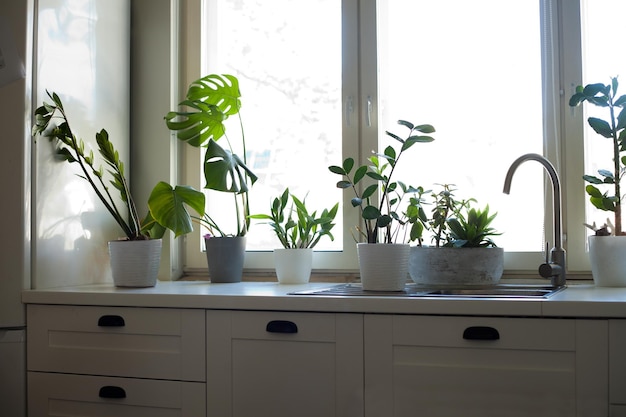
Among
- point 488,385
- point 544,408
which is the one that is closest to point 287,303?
point 488,385

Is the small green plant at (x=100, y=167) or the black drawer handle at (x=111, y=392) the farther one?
the small green plant at (x=100, y=167)

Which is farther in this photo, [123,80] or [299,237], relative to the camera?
[123,80]

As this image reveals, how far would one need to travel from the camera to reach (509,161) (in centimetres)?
238

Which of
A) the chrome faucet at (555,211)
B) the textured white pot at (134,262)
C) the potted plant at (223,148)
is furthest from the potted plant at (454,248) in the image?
the textured white pot at (134,262)

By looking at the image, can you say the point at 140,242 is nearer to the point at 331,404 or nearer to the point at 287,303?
the point at 287,303

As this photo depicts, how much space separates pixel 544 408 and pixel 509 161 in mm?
972

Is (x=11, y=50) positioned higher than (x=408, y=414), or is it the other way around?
(x=11, y=50)

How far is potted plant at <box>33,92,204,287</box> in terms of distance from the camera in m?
2.25

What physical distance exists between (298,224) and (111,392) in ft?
2.76

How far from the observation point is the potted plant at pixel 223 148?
2414 mm

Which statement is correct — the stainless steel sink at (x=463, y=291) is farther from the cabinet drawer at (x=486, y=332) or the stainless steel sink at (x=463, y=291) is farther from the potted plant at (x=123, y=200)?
the potted plant at (x=123, y=200)

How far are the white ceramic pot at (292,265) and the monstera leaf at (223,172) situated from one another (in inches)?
10.3

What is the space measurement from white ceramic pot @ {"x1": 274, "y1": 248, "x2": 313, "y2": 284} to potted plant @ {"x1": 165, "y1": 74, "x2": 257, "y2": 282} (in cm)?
17

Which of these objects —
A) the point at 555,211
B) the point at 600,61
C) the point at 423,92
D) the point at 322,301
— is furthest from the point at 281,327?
the point at 600,61
